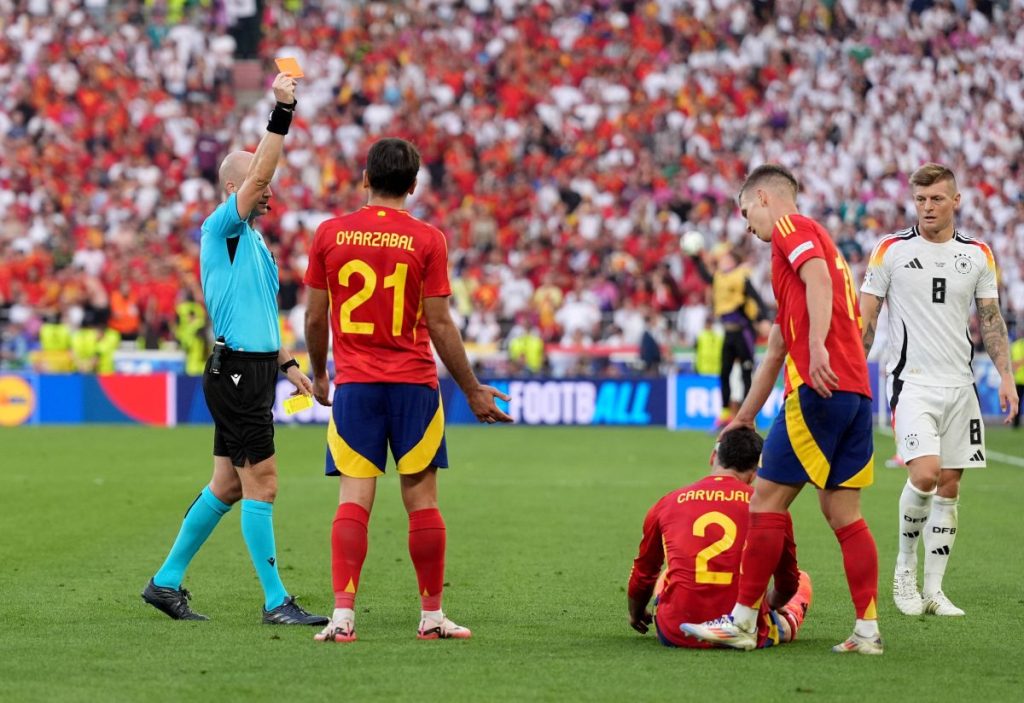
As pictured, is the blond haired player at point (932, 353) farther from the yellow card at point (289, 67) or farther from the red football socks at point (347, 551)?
the yellow card at point (289, 67)

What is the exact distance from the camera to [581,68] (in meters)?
34.9

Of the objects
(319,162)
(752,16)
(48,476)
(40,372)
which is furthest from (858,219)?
(48,476)

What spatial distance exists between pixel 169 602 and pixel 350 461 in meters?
1.42

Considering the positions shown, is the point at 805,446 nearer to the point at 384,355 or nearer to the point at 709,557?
the point at 709,557

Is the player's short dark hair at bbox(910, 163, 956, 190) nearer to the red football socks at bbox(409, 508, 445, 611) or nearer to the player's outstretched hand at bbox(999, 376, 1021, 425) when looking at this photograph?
the player's outstretched hand at bbox(999, 376, 1021, 425)

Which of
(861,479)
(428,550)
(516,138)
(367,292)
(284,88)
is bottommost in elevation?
(428,550)

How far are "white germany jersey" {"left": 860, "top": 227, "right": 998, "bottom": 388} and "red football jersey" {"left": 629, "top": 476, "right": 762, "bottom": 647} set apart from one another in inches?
73.6

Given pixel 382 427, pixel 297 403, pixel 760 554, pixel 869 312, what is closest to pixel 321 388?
pixel 382 427

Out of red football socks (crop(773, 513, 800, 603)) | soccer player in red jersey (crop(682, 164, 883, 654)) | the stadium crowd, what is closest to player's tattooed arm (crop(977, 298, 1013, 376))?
soccer player in red jersey (crop(682, 164, 883, 654))

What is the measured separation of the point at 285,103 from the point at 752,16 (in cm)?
2964

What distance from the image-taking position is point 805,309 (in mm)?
6535

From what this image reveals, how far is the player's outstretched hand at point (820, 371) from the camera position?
6.35m

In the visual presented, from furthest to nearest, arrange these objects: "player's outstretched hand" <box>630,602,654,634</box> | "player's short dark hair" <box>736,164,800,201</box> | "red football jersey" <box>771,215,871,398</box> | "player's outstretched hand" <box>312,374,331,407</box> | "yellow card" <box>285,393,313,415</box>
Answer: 1. "yellow card" <box>285,393,313,415</box>
2. "player's outstretched hand" <box>312,374,331,407</box>
3. "player's outstretched hand" <box>630,602,654,634</box>
4. "player's short dark hair" <box>736,164,800,201</box>
5. "red football jersey" <box>771,215,871,398</box>

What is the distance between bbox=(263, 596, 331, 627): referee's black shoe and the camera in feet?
24.3
